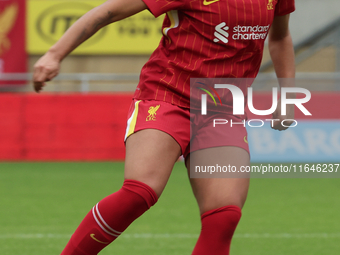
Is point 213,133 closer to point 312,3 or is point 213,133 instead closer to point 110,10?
point 110,10

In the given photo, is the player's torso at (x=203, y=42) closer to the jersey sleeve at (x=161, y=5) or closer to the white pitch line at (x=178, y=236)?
the jersey sleeve at (x=161, y=5)

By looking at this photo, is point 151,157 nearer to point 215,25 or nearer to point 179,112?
point 179,112

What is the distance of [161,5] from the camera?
7.25 feet

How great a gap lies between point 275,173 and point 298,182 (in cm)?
132

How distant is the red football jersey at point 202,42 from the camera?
7.45 feet

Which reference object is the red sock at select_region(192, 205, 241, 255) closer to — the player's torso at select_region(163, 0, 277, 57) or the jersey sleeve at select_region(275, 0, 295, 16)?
the player's torso at select_region(163, 0, 277, 57)

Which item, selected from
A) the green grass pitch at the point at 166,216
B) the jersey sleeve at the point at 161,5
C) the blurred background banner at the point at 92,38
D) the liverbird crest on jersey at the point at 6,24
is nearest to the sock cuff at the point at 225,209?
the jersey sleeve at the point at 161,5

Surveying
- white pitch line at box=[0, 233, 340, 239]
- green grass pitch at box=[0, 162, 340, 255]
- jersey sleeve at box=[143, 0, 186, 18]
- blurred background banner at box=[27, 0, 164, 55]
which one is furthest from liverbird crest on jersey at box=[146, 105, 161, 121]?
blurred background banner at box=[27, 0, 164, 55]

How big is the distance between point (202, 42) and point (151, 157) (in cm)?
52

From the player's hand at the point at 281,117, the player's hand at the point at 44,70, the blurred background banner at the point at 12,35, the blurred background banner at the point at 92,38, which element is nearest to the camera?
the player's hand at the point at 44,70

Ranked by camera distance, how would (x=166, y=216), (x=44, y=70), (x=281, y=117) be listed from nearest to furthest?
(x=44, y=70), (x=281, y=117), (x=166, y=216)

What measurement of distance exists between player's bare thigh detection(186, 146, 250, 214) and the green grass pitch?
4.82ft

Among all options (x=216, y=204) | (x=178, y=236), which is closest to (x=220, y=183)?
(x=216, y=204)

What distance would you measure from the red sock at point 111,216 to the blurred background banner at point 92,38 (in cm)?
→ 1104
